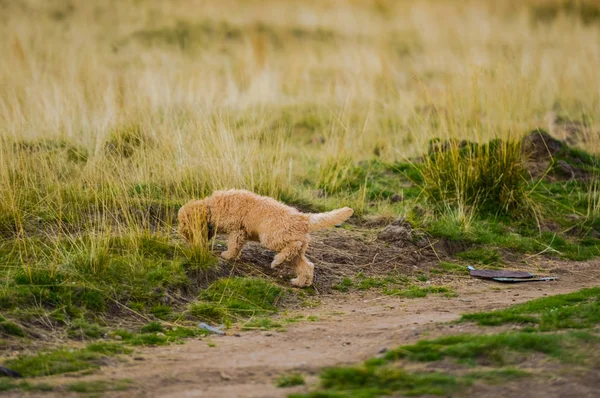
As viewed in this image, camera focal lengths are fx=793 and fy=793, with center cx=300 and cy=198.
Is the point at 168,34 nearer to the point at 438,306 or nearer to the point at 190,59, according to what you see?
the point at 190,59

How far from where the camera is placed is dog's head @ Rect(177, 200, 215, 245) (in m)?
7.45

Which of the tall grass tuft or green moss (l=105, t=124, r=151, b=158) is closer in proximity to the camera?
the tall grass tuft

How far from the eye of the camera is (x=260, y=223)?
729 centimetres

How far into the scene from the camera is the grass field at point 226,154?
7.00 meters

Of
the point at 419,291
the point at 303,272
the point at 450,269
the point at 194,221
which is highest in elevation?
the point at 194,221

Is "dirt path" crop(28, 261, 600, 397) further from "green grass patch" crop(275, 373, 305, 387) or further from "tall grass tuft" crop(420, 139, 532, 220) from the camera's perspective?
"tall grass tuft" crop(420, 139, 532, 220)

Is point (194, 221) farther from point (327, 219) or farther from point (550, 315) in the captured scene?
point (550, 315)

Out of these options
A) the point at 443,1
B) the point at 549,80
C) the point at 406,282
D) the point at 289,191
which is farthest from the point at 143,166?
the point at 443,1

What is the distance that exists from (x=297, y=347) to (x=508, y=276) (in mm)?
3471

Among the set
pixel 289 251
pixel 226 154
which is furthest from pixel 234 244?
pixel 226 154

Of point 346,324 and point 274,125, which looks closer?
point 346,324

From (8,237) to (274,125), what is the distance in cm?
790

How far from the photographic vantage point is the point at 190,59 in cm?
2077

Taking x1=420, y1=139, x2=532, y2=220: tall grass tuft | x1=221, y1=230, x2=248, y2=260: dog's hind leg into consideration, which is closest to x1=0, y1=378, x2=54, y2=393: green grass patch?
x1=221, y1=230, x2=248, y2=260: dog's hind leg
